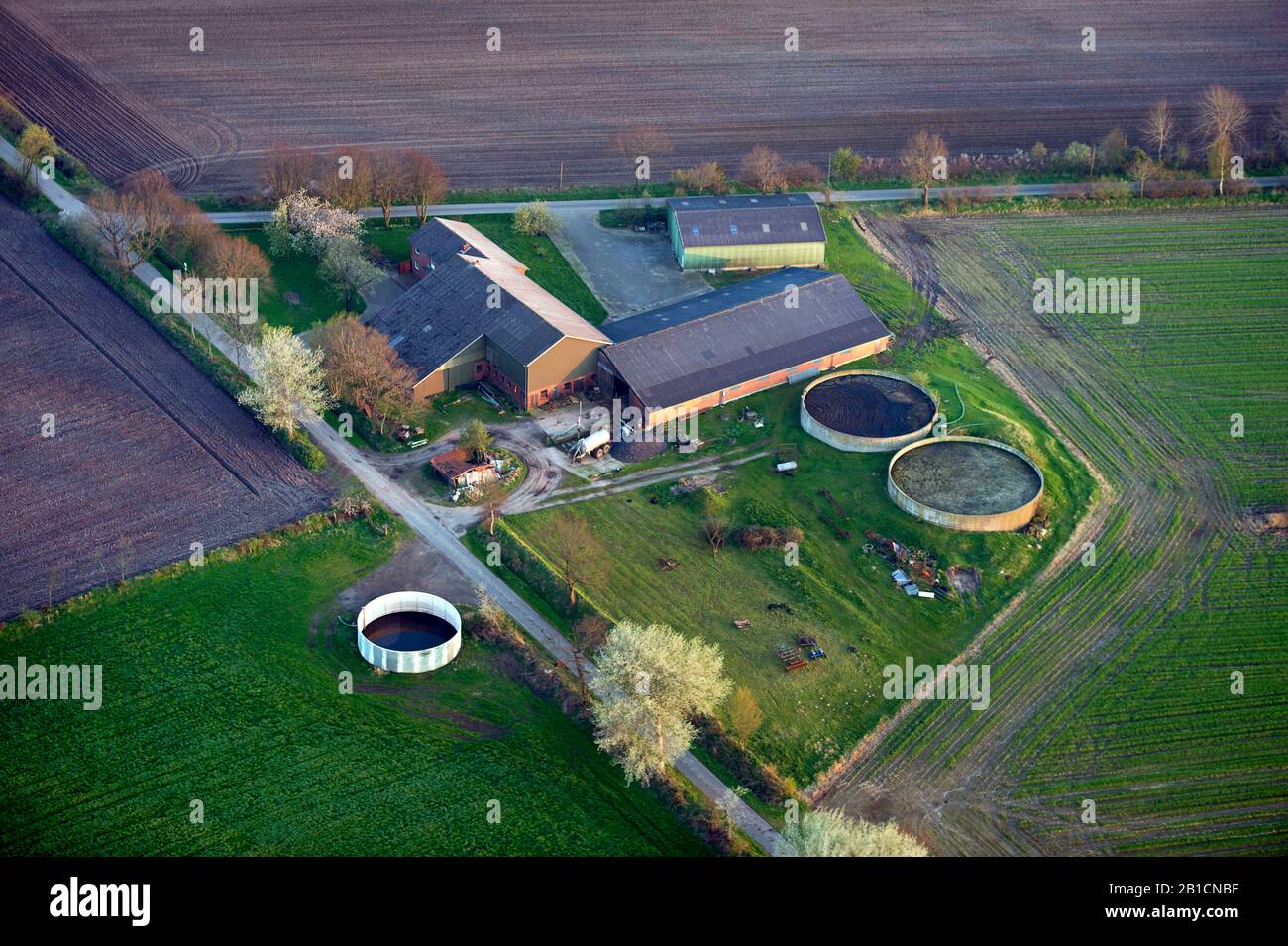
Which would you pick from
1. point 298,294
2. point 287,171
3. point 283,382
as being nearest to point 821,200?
point 287,171

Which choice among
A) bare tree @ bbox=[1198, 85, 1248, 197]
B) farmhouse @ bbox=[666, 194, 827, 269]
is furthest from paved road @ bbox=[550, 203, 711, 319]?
bare tree @ bbox=[1198, 85, 1248, 197]

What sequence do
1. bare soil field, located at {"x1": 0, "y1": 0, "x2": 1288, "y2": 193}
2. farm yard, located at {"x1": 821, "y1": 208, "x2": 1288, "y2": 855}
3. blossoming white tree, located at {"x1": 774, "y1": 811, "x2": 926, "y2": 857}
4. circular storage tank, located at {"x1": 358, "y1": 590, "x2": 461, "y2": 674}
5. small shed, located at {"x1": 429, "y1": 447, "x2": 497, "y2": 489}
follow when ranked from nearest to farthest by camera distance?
blossoming white tree, located at {"x1": 774, "y1": 811, "x2": 926, "y2": 857}, farm yard, located at {"x1": 821, "y1": 208, "x2": 1288, "y2": 855}, circular storage tank, located at {"x1": 358, "y1": 590, "x2": 461, "y2": 674}, small shed, located at {"x1": 429, "y1": 447, "x2": 497, "y2": 489}, bare soil field, located at {"x1": 0, "y1": 0, "x2": 1288, "y2": 193}

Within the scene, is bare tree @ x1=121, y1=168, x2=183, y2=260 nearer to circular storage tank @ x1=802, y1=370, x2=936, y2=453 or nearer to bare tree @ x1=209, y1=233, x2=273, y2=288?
bare tree @ x1=209, y1=233, x2=273, y2=288

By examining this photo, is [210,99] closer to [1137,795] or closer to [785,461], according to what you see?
[785,461]

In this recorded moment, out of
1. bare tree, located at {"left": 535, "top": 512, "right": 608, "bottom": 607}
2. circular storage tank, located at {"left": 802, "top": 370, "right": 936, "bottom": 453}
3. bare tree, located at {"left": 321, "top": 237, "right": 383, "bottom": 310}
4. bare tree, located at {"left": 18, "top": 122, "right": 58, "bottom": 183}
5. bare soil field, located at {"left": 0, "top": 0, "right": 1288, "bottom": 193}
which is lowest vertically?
bare tree, located at {"left": 535, "top": 512, "right": 608, "bottom": 607}

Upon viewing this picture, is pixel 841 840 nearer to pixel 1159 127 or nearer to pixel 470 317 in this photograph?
pixel 470 317

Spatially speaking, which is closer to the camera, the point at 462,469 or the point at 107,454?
the point at 462,469

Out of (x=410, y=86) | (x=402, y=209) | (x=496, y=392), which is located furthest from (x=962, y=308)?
(x=410, y=86)
